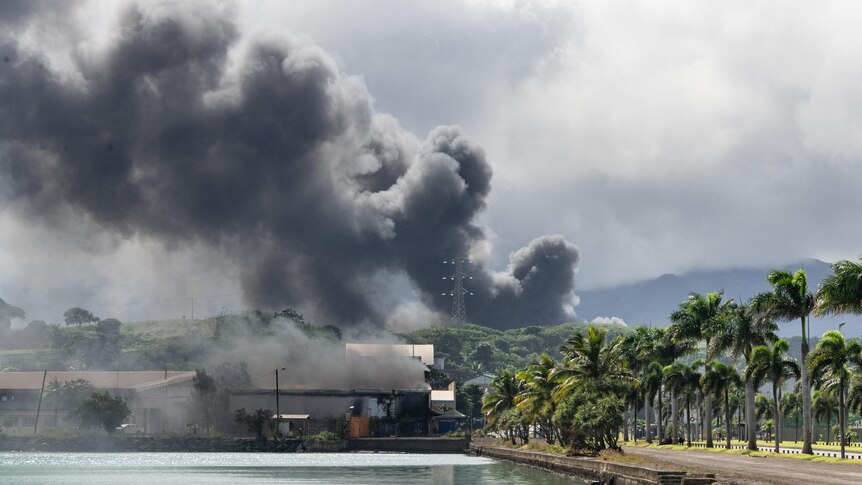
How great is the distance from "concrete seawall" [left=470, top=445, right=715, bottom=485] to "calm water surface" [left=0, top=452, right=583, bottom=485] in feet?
3.71

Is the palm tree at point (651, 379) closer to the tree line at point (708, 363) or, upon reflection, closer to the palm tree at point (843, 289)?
the tree line at point (708, 363)

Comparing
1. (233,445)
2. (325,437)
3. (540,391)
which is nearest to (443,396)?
(325,437)

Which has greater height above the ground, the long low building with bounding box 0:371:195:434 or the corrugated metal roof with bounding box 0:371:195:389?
the corrugated metal roof with bounding box 0:371:195:389

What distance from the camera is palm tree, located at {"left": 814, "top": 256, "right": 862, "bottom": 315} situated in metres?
55.3

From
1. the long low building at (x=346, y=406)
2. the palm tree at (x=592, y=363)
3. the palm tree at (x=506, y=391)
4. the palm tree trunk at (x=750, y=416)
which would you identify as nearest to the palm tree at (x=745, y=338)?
the palm tree trunk at (x=750, y=416)

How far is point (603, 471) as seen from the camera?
209ft

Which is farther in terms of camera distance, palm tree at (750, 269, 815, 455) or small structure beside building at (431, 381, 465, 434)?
small structure beside building at (431, 381, 465, 434)

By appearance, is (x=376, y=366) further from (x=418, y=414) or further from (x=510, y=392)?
(x=510, y=392)

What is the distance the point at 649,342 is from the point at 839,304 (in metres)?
57.2

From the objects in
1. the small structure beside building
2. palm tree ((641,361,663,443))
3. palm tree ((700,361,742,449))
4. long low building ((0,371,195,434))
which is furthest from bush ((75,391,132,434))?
palm tree ((700,361,742,449))

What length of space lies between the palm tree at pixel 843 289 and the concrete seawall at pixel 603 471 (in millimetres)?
13979

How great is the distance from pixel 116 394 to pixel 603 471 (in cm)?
10388

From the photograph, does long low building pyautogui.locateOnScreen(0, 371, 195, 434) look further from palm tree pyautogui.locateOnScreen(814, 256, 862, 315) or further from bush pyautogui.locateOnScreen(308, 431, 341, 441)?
palm tree pyautogui.locateOnScreen(814, 256, 862, 315)

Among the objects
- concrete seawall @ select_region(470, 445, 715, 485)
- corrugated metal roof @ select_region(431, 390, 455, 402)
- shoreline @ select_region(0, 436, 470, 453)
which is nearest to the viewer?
concrete seawall @ select_region(470, 445, 715, 485)
